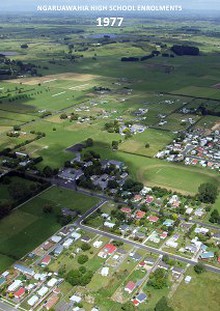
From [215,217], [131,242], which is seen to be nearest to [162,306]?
[131,242]

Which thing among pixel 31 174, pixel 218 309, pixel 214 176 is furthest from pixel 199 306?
pixel 31 174

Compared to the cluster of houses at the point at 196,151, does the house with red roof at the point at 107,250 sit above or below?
below

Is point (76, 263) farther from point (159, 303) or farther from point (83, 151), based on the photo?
point (83, 151)

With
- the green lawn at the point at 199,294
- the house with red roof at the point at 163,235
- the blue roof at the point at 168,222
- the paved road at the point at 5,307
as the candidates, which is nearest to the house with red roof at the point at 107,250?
the house with red roof at the point at 163,235

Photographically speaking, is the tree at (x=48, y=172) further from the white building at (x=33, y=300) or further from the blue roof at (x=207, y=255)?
the blue roof at (x=207, y=255)

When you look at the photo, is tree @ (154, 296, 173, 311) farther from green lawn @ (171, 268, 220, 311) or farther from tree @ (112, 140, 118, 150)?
tree @ (112, 140, 118, 150)

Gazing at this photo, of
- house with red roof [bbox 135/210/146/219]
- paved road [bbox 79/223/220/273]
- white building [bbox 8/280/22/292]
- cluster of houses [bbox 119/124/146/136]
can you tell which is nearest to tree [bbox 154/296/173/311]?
paved road [bbox 79/223/220/273]
